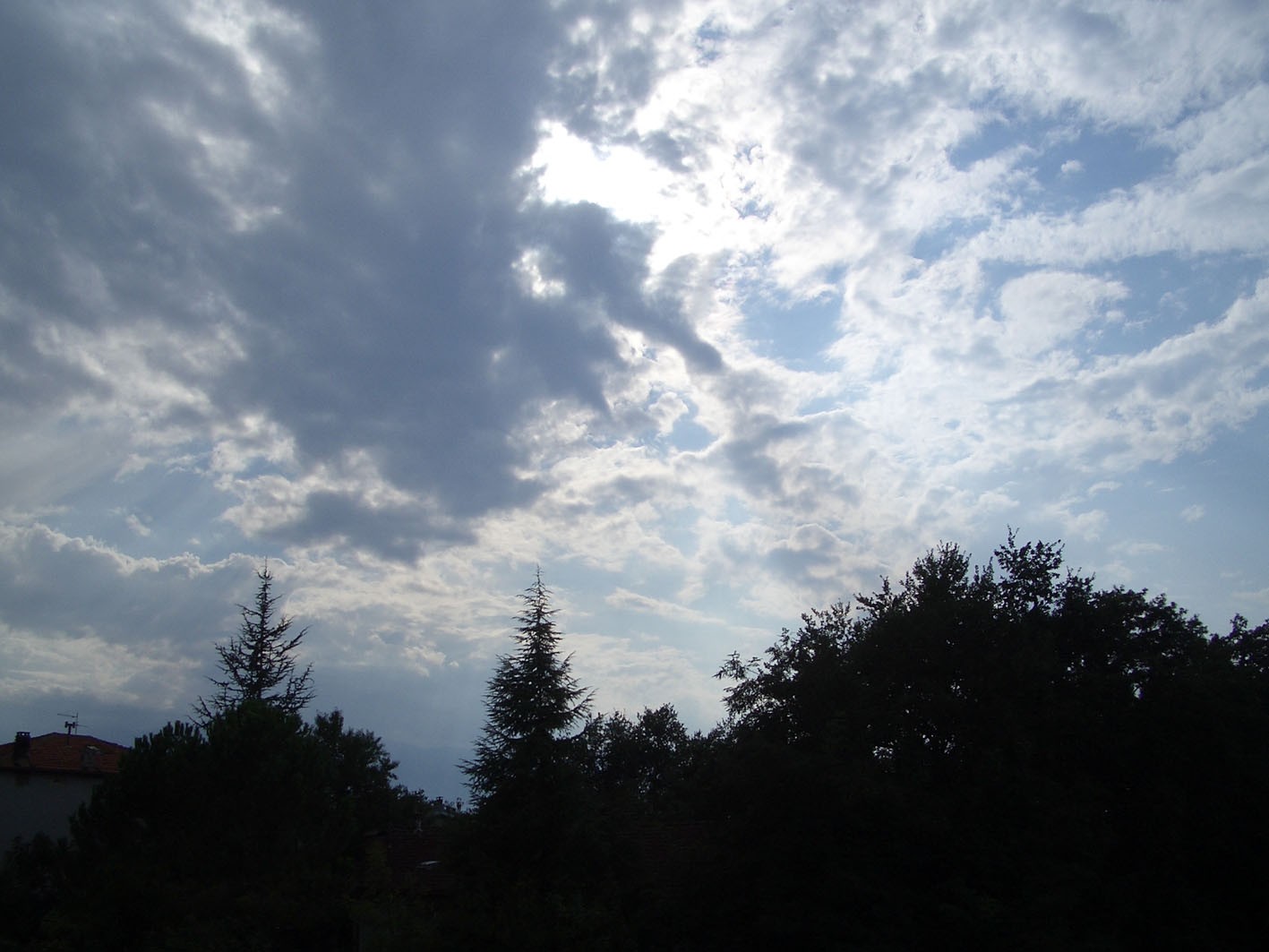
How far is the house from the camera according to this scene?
4050 cm

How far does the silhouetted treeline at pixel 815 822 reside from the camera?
66.9 ft

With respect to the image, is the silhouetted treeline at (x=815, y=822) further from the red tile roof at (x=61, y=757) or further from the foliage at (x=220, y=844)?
the red tile roof at (x=61, y=757)

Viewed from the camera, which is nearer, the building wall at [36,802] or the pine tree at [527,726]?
the pine tree at [527,726]

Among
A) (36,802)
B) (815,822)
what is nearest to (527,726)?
(815,822)

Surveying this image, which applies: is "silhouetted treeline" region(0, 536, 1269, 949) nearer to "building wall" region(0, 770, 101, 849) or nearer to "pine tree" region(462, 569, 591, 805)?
"pine tree" region(462, 569, 591, 805)

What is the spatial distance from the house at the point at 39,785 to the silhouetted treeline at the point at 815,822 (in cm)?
1873

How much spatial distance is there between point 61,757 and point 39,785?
3.75 metres

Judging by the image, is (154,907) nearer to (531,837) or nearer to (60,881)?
(60,881)

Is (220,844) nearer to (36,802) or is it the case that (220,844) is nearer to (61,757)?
(36,802)

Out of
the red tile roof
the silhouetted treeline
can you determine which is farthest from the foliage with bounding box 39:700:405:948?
the red tile roof

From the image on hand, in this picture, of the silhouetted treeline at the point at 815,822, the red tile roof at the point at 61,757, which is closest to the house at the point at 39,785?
the red tile roof at the point at 61,757

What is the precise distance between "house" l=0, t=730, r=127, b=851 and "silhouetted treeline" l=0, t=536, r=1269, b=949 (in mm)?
18729

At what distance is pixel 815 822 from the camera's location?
22.0 m

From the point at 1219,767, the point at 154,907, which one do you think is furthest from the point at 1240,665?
the point at 154,907
